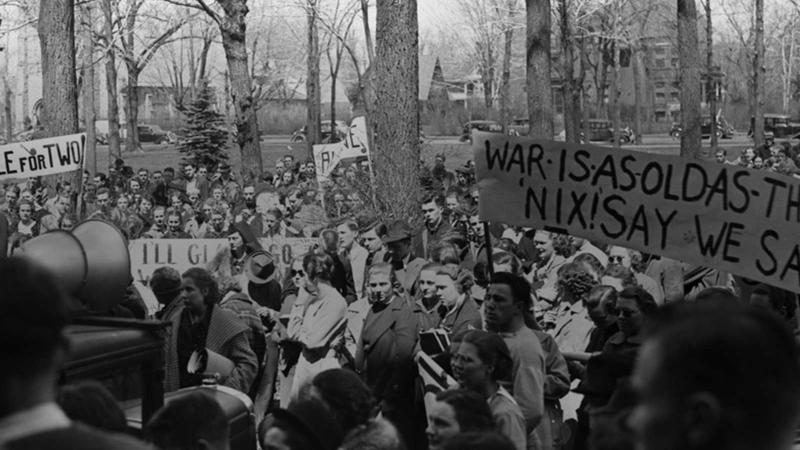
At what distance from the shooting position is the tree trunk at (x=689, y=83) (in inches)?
872

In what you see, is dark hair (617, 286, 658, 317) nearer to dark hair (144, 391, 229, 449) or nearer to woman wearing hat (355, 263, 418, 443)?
woman wearing hat (355, 263, 418, 443)

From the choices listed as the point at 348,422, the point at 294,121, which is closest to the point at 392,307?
the point at 348,422

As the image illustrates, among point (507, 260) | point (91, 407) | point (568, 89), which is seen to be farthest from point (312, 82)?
point (91, 407)

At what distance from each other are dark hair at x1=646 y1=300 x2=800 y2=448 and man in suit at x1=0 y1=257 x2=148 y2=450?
3.42 feet

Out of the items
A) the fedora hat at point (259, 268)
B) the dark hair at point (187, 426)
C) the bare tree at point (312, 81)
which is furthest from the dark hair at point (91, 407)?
the bare tree at point (312, 81)

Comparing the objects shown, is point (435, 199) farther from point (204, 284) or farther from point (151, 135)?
point (151, 135)

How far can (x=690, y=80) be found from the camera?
2225cm

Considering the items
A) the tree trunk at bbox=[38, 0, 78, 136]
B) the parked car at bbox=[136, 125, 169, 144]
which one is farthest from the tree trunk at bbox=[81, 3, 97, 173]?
the parked car at bbox=[136, 125, 169, 144]

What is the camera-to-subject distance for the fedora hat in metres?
11.5

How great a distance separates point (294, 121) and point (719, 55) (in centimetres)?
3446

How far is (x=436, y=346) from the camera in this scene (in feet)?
25.6

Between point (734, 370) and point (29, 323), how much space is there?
1232mm

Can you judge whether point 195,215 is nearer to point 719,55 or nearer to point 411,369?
point 411,369

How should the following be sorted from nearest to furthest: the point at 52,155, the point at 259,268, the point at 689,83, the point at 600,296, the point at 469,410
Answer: the point at 469,410
the point at 600,296
the point at 259,268
the point at 52,155
the point at 689,83
